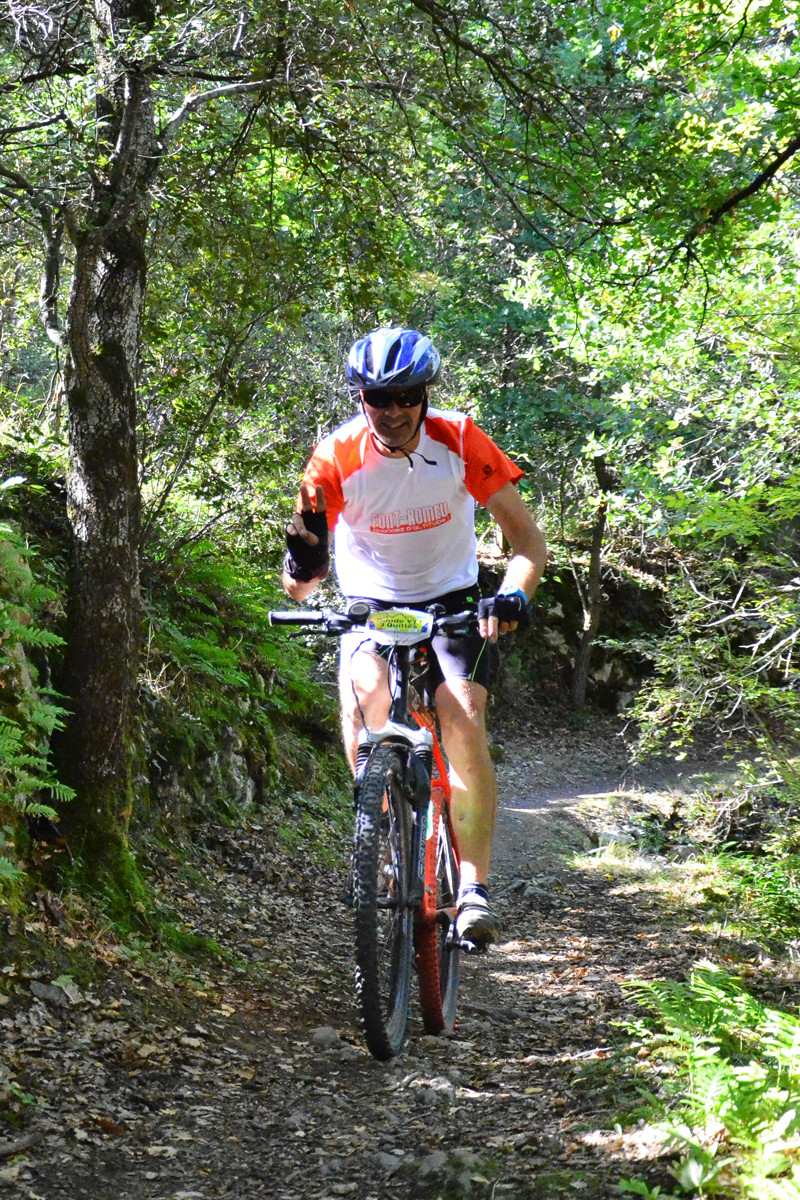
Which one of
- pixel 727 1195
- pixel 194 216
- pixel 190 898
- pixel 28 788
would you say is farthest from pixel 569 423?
pixel 727 1195

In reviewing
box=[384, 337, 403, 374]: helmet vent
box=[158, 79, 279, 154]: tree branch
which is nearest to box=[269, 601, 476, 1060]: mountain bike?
box=[384, 337, 403, 374]: helmet vent

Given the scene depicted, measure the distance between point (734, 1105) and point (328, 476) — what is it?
2.90 meters

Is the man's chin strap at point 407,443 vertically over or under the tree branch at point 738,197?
under

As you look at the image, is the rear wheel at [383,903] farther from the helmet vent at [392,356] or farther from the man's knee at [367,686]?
the helmet vent at [392,356]

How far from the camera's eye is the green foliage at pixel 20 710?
4.54 m

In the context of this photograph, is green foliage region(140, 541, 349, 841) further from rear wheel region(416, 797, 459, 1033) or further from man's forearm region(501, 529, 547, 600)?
man's forearm region(501, 529, 547, 600)

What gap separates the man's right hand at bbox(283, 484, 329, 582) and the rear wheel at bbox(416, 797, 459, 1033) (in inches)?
50.4

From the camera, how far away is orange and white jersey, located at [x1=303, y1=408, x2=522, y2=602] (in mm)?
4543

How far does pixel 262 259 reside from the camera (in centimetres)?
702

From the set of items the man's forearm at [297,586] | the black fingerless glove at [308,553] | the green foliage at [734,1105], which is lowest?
the green foliage at [734,1105]

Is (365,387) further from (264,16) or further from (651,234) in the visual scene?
(651,234)

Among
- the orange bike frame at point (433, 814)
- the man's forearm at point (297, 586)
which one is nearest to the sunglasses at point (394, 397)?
the man's forearm at point (297, 586)

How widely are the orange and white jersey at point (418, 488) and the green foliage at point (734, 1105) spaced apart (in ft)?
6.93

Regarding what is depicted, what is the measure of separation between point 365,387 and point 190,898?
3425 millimetres
